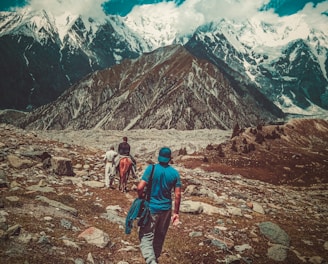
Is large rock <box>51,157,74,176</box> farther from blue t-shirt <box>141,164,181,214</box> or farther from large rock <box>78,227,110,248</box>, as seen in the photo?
blue t-shirt <box>141,164,181,214</box>

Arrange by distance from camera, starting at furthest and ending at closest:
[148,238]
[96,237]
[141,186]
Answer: [96,237]
[148,238]
[141,186]

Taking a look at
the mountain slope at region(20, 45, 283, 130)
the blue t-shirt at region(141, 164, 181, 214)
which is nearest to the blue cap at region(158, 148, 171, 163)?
the blue t-shirt at region(141, 164, 181, 214)

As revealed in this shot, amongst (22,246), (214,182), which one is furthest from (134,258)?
(214,182)

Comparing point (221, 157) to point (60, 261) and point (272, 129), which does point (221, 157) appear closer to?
point (272, 129)

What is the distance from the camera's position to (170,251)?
35.9 feet

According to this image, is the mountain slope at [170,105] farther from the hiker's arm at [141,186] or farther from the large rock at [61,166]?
the hiker's arm at [141,186]

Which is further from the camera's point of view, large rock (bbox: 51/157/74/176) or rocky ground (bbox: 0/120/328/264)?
large rock (bbox: 51/157/74/176)

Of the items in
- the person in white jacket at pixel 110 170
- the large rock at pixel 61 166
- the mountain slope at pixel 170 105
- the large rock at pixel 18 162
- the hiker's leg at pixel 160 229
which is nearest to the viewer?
the hiker's leg at pixel 160 229

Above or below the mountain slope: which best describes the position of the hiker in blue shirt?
below

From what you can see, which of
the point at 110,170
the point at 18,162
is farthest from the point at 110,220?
the point at 18,162

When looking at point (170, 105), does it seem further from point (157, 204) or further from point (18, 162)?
point (157, 204)

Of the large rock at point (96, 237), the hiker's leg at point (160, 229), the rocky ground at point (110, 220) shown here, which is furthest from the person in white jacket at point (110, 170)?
the hiker's leg at point (160, 229)

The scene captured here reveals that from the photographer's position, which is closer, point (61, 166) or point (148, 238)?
point (148, 238)

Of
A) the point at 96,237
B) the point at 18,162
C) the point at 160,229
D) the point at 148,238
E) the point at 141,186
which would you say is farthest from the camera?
the point at 18,162
